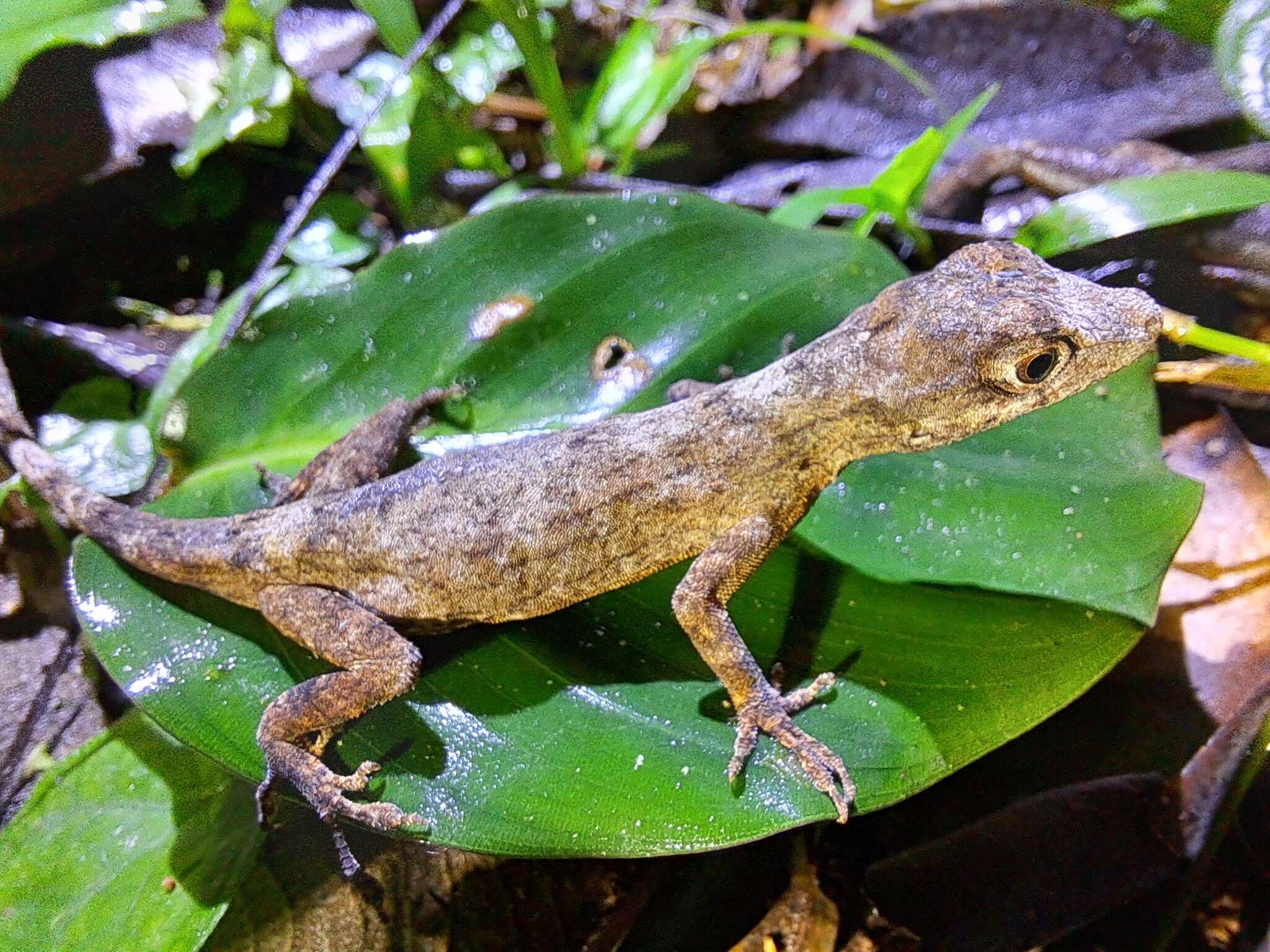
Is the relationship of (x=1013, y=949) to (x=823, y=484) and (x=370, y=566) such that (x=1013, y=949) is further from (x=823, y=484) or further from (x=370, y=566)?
(x=370, y=566)

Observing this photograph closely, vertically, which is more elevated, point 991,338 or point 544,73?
point 544,73

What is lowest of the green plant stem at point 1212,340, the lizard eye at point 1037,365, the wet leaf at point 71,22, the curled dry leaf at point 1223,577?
the curled dry leaf at point 1223,577

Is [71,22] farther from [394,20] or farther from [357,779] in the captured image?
[357,779]

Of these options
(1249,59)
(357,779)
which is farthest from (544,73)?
(357,779)

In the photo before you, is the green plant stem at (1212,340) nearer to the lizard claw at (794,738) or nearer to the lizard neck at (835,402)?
the lizard neck at (835,402)

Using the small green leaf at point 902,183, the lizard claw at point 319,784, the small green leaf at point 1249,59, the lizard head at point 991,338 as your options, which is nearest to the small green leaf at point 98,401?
the lizard claw at point 319,784

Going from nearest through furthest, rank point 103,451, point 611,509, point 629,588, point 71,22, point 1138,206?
1. point 611,509
2. point 629,588
3. point 1138,206
4. point 71,22
5. point 103,451

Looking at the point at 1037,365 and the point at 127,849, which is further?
the point at 127,849
